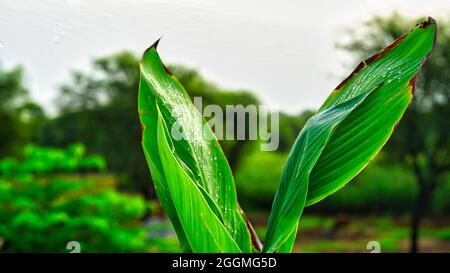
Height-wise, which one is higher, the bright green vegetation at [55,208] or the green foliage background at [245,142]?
the green foliage background at [245,142]

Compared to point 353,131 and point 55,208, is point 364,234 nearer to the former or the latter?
point 55,208

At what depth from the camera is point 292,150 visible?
355mm

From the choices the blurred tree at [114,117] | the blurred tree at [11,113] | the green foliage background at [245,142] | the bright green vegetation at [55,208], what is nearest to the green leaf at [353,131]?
the bright green vegetation at [55,208]

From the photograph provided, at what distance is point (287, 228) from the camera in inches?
13.4

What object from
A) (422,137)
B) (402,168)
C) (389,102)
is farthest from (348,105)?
(402,168)

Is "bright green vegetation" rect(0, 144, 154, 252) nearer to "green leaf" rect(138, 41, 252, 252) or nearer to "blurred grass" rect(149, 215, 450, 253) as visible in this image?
"green leaf" rect(138, 41, 252, 252)

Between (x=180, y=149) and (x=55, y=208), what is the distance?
2.94 metres

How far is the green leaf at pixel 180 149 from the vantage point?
0.37 m

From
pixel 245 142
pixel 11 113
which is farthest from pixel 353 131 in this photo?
pixel 11 113

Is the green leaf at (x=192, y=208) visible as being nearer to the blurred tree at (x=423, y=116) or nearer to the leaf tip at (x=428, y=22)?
the leaf tip at (x=428, y=22)

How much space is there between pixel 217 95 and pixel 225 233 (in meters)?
7.36

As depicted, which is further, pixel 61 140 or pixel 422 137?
pixel 61 140

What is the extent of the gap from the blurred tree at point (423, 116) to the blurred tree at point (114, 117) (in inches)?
81.0
